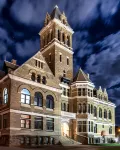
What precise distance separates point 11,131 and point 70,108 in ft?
62.7

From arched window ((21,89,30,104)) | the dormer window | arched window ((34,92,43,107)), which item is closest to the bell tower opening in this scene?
the dormer window

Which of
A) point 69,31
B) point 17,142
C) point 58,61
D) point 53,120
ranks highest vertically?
point 69,31

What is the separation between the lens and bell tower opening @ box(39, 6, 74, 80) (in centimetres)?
5266

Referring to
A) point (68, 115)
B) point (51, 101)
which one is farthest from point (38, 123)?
point (68, 115)

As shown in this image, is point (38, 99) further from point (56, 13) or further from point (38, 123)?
point (56, 13)

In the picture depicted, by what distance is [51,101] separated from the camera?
4281 centimetres

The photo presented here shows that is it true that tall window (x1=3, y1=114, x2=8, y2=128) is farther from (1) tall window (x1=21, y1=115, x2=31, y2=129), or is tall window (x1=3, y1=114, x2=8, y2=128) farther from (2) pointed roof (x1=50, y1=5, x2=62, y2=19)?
(2) pointed roof (x1=50, y1=5, x2=62, y2=19)

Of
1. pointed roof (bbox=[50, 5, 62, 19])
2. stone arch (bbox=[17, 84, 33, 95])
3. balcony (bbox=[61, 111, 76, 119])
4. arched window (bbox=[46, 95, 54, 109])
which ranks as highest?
pointed roof (bbox=[50, 5, 62, 19])

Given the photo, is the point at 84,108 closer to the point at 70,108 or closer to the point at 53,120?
the point at 70,108

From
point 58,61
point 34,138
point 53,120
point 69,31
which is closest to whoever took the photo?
point 34,138

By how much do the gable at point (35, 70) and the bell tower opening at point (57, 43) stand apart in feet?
26.7

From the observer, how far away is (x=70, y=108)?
51469mm

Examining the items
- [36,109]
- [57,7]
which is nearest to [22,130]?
[36,109]

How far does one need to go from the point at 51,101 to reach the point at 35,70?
258 inches
